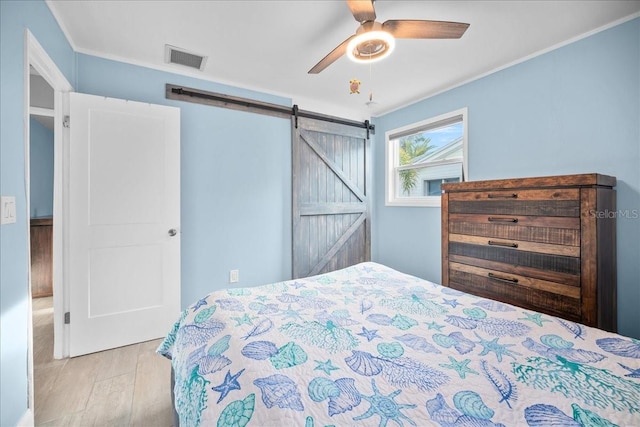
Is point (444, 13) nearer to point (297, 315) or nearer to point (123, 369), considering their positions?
point (297, 315)

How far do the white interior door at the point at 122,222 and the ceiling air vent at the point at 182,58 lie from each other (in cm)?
42

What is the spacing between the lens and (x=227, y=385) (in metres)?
0.84

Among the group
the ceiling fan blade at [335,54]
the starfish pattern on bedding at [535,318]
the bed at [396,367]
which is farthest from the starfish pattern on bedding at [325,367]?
the ceiling fan blade at [335,54]

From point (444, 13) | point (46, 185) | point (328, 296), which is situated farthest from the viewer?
point (46, 185)

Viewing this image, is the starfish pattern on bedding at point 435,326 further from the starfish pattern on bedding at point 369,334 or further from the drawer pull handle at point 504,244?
the drawer pull handle at point 504,244

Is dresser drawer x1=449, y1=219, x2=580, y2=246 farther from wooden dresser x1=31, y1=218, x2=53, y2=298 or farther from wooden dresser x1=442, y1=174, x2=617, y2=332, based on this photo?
wooden dresser x1=31, y1=218, x2=53, y2=298

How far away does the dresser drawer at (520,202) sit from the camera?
174 cm

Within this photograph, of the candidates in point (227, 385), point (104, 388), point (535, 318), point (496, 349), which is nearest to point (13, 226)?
point (104, 388)

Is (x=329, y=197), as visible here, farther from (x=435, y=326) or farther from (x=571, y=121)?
(x=435, y=326)

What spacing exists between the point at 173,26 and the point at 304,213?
2.08m

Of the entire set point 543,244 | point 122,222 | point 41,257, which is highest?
point 122,222

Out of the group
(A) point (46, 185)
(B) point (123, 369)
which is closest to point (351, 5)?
(B) point (123, 369)

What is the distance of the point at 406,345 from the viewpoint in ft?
3.46

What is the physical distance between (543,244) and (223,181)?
8.88 feet
